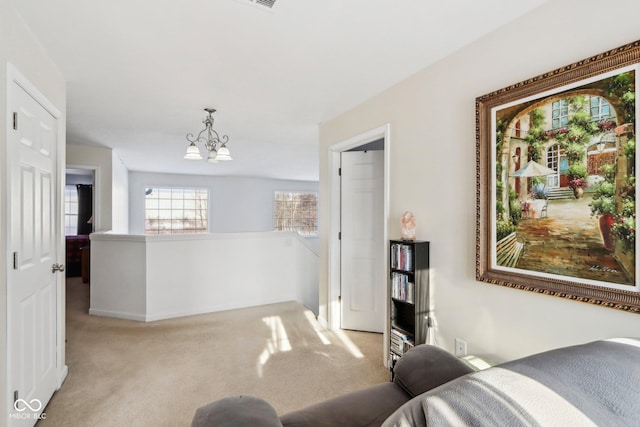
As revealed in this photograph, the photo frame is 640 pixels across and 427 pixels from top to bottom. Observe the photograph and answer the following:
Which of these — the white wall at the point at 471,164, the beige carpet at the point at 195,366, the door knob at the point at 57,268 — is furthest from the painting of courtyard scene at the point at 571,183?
the door knob at the point at 57,268

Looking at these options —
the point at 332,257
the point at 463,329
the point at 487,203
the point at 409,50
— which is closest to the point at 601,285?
the point at 487,203

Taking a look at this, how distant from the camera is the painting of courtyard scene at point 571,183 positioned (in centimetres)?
127

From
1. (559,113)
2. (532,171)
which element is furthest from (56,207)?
(559,113)

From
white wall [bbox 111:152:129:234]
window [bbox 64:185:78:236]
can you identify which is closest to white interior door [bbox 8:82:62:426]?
white wall [bbox 111:152:129:234]

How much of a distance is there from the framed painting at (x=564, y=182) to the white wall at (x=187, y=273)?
3316mm

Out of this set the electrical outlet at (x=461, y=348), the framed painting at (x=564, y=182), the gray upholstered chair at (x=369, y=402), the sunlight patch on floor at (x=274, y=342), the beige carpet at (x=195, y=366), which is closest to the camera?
the gray upholstered chair at (x=369, y=402)

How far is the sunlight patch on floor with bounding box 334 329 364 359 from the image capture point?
2965 mm

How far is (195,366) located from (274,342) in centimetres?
79

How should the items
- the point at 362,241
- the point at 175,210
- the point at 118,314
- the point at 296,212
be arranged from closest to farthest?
the point at 362,241
the point at 118,314
the point at 175,210
the point at 296,212

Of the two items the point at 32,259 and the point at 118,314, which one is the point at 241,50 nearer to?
the point at 32,259

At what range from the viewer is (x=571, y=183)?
1438mm

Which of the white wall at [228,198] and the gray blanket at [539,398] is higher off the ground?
the white wall at [228,198]

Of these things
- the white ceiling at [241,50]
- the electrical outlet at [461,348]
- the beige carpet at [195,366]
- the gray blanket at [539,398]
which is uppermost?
the white ceiling at [241,50]

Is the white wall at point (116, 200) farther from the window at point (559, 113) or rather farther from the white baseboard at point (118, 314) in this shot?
the window at point (559, 113)
